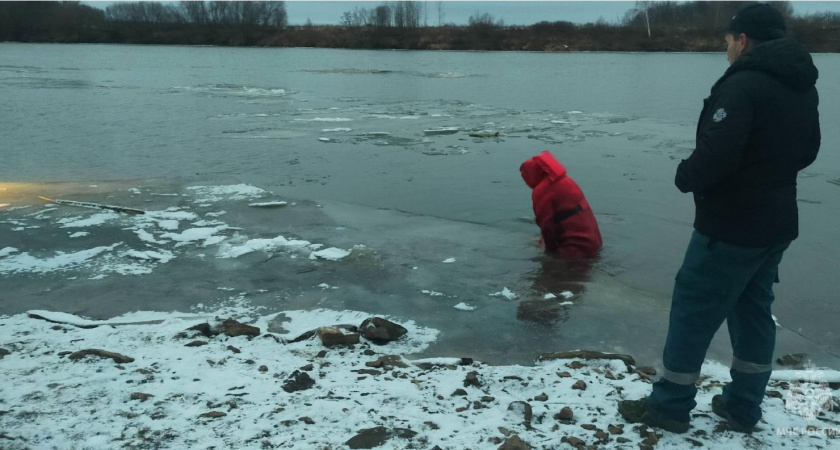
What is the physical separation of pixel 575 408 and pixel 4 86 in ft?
94.9

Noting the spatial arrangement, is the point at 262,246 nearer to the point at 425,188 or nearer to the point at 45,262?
the point at 45,262

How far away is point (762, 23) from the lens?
3.11m

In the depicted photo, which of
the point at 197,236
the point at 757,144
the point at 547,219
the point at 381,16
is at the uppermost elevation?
the point at 381,16

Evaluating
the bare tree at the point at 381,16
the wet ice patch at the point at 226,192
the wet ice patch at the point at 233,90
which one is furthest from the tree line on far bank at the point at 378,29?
the wet ice patch at the point at 226,192

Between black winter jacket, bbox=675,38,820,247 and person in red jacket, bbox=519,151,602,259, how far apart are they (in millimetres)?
3608

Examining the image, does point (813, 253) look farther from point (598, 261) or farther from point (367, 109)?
point (367, 109)

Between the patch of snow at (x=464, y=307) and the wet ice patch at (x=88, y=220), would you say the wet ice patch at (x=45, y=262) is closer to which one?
the wet ice patch at (x=88, y=220)

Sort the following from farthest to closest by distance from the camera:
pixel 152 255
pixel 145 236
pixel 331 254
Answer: pixel 145 236
pixel 331 254
pixel 152 255

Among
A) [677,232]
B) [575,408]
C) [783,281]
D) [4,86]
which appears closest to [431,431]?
[575,408]

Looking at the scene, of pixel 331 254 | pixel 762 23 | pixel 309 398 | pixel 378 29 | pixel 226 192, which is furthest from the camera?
pixel 378 29

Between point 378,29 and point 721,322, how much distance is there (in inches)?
3070

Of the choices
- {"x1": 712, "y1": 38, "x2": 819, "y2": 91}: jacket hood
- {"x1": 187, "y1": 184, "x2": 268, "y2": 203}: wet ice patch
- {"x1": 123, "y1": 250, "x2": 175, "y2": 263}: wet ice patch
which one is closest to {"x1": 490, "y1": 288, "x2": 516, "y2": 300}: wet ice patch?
{"x1": 712, "y1": 38, "x2": 819, "y2": 91}: jacket hood

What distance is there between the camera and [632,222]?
8539 mm

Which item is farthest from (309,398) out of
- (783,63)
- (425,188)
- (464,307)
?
(425,188)
